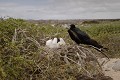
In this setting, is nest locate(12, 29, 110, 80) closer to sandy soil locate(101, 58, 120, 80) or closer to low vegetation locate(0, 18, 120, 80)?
low vegetation locate(0, 18, 120, 80)

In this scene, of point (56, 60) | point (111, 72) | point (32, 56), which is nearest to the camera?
point (32, 56)

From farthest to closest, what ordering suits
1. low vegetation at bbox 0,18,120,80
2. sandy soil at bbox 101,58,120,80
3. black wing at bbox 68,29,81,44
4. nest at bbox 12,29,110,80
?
sandy soil at bbox 101,58,120,80, black wing at bbox 68,29,81,44, nest at bbox 12,29,110,80, low vegetation at bbox 0,18,120,80

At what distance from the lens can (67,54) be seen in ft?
23.6

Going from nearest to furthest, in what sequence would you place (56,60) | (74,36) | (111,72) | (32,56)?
1. (32,56)
2. (56,60)
3. (74,36)
4. (111,72)

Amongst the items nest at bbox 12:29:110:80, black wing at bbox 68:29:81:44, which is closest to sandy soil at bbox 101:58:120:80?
nest at bbox 12:29:110:80

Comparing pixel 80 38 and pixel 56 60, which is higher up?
pixel 80 38

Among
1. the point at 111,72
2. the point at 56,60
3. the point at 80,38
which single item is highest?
the point at 80,38

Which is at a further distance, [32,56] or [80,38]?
[80,38]

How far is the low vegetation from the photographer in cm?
637

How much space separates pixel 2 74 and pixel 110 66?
446 cm

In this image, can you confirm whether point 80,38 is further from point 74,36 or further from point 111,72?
point 111,72

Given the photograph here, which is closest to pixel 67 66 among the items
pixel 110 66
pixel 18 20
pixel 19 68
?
pixel 19 68

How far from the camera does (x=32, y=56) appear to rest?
667 cm

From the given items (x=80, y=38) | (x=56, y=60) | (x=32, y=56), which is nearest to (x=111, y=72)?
(x=80, y=38)
